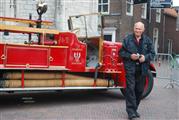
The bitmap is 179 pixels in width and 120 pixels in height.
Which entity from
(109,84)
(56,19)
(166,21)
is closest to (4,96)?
(109,84)

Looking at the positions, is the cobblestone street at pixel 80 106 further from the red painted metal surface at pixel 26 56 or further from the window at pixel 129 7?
the window at pixel 129 7

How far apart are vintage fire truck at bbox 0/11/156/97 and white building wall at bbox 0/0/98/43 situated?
8145 millimetres

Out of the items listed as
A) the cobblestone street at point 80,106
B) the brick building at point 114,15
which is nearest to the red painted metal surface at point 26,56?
the cobblestone street at point 80,106

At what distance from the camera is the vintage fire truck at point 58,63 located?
8.64 meters

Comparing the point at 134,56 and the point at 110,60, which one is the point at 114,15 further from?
the point at 134,56

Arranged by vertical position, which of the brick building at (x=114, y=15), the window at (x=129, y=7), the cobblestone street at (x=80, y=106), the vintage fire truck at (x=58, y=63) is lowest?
the cobblestone street at (x=80, y=106)

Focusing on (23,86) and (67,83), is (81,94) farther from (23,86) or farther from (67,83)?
(23,86)

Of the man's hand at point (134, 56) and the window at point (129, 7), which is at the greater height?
the window at point (129, 7)

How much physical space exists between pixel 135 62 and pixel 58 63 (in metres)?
1.96

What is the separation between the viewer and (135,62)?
26.2ft

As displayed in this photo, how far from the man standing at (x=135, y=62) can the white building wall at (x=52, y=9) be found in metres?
10.4

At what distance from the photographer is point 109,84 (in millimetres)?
10148

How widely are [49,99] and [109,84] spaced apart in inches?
59.1

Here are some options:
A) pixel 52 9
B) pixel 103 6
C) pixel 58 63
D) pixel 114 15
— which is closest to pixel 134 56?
pixel 58 63
